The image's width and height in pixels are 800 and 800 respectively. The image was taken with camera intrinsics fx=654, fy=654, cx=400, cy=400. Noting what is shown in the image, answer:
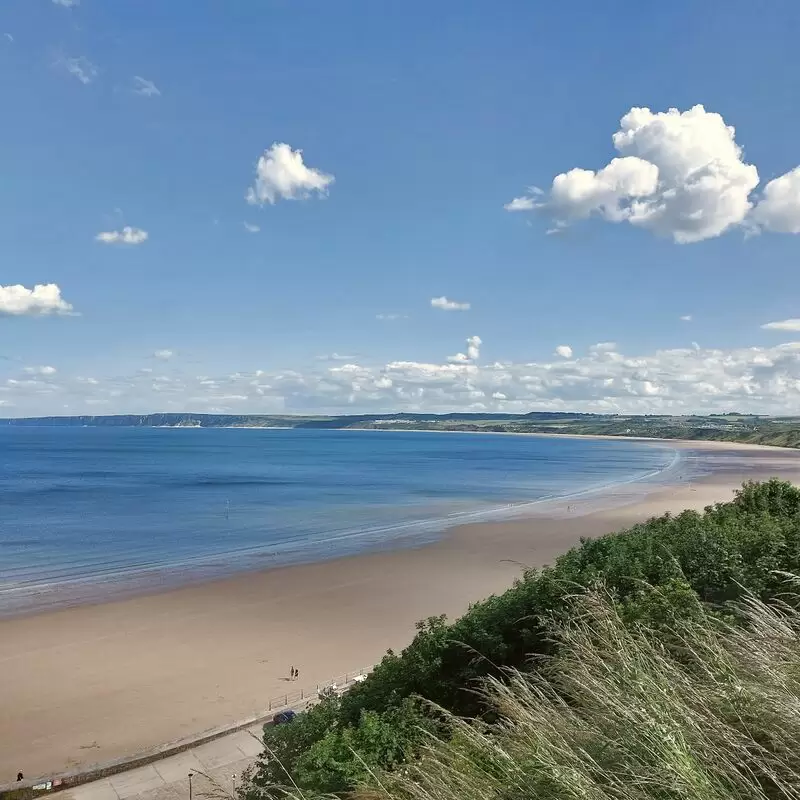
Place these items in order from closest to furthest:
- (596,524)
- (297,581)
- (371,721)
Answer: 1. (371,721)
2. (297,581)
3. (596,524)

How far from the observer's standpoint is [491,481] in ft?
319

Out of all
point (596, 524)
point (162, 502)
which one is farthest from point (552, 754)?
point (162, 502)

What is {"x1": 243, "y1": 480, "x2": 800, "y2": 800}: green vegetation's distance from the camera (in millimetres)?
9641

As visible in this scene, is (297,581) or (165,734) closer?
(165,734)

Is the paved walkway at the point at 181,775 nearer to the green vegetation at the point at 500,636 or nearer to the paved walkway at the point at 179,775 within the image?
the paved walkway at the point at 179,775

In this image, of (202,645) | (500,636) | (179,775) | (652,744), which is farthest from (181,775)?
(652,744)

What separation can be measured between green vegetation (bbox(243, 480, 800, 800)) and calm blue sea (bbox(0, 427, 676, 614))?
1045 inches

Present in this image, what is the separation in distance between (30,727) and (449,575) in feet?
78.4

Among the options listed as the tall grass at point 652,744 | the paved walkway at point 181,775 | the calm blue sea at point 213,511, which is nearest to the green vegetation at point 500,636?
the tall grass at point 652,744

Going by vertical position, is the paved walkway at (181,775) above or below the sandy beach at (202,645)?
above

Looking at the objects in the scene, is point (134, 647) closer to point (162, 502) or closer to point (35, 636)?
point (35, 636)

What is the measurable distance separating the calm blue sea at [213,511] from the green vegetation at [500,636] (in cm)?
2654

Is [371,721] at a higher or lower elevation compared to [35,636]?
higher

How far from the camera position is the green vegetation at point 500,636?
964 centimetres
